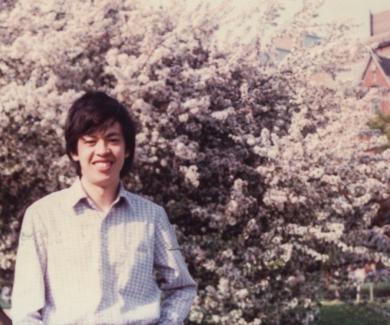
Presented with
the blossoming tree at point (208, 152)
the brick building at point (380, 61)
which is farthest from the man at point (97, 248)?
the brick building at point (380, 61)

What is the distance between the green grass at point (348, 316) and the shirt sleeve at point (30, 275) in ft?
24.8

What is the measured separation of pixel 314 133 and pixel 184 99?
1.71 metres

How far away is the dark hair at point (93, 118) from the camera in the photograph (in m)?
2.57

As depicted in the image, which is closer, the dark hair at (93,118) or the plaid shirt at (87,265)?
the plaid shirt at (87,265)

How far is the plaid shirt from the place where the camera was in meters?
2.42

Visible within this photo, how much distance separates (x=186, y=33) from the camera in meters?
8.38

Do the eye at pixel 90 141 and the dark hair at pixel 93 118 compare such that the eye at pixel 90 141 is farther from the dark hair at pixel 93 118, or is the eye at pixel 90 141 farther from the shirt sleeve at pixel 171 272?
the shirt sleeve at pixel 171 272

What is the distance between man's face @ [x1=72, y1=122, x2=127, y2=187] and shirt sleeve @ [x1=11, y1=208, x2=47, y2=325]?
224 mm

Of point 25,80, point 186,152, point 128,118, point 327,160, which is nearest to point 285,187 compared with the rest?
point 327,160

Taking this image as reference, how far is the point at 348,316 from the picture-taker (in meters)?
13.7

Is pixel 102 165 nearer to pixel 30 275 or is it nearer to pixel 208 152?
pixel 30 275

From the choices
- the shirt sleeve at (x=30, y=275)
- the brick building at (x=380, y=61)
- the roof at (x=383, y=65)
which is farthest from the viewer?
the roof at (x=383, y=65)

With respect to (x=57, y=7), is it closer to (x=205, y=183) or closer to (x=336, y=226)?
(x=205, y=183)

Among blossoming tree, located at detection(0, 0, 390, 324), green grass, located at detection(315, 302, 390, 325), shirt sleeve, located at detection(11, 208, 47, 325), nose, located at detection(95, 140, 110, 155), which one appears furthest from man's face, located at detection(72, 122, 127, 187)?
green grass, located at detection(315, 302, 390, 325)
